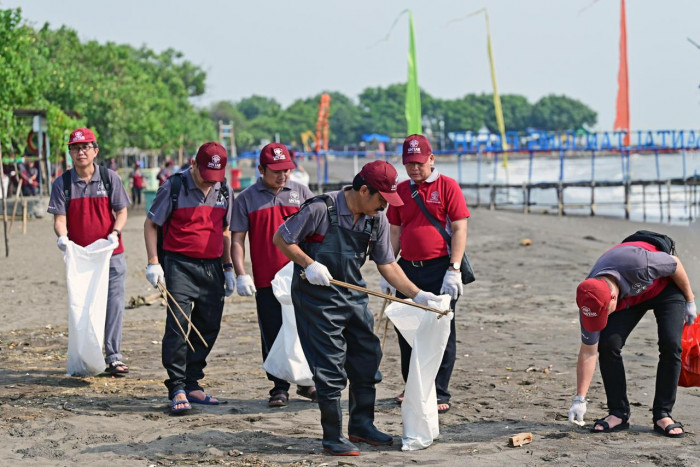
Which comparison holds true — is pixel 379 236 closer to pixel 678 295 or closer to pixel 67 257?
pixel 678 295

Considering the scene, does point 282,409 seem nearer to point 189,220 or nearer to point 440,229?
point 189,220

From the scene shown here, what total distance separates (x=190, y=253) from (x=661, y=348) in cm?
310

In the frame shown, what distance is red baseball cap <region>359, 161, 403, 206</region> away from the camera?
520cm

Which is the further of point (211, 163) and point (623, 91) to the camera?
point (623, 91)

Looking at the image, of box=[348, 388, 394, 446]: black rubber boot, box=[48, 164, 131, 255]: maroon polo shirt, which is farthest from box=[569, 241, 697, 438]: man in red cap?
box=[48, 164, 131, 255]: maroon polo shirt

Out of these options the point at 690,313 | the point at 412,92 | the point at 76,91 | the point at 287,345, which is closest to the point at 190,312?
the point at 287,345

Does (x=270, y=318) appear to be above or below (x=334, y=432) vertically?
above

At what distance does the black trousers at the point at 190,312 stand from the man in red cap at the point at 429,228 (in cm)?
119

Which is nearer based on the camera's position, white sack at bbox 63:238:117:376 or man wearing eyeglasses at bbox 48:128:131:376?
white sack at bbox 63:238:117:376

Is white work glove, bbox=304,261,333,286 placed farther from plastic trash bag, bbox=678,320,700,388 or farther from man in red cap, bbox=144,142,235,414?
plastic trash bag, bbox=678,320,700,388

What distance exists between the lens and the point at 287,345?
21.2 feet

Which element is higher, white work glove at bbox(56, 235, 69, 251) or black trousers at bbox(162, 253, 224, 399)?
white work glove at bbox(56, 235, 69, 251)

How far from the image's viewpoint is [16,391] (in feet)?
23.0

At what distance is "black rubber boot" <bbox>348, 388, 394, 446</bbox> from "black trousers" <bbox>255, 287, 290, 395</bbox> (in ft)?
3.58
